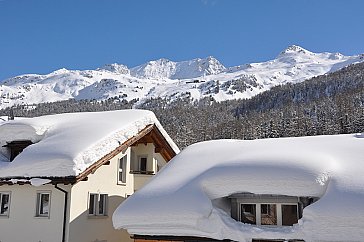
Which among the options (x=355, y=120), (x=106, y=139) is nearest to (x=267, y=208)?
(x=106, y=139)

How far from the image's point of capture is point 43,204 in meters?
15.1

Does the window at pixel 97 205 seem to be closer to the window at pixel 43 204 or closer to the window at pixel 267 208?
the window at pixel 43 204

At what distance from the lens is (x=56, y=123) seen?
1756 cm

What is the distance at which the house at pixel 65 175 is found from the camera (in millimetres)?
14195

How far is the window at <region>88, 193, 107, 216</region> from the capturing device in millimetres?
16000

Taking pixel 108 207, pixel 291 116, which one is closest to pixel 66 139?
pixel 108 207

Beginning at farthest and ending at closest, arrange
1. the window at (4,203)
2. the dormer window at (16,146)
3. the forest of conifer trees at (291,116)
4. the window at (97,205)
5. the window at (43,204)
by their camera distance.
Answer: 1. the forest of conifer trees at (291,116)
2. the dormer window at (16,146)
3. the window at (97,205)
4. the window at (4,203)
5. the window at (43,204)

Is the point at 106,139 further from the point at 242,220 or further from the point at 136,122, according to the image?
the point at 242,220

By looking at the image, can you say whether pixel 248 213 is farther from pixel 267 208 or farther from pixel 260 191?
pixel 260 191

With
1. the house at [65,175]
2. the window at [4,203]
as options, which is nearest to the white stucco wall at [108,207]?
the house at [65,175]

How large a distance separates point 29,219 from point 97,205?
2582 millimetres

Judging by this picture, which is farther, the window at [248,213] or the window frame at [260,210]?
the window at [248,213]

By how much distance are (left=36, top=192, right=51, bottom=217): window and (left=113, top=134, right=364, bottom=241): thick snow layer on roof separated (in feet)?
16.3

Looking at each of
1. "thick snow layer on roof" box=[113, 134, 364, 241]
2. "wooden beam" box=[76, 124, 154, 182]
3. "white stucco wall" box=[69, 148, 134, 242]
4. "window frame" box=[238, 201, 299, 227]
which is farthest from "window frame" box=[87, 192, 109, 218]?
"window frame" box=[238, 201, 299, 227]
